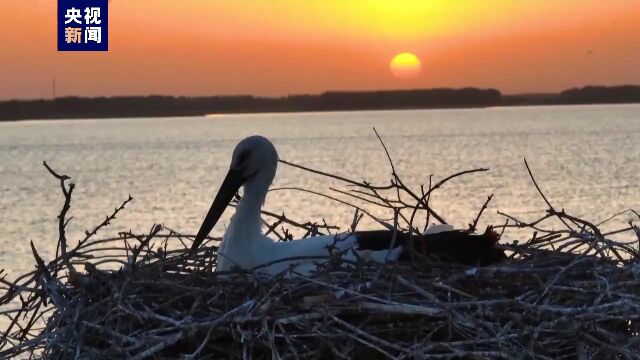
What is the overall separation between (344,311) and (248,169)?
1968 millimetres

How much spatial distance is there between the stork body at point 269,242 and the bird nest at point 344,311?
1.41 feet

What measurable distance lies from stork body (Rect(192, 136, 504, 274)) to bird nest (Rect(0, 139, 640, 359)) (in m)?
0.43

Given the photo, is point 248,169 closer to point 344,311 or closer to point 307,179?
point 344,311

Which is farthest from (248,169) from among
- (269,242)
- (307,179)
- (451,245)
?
(307,179)

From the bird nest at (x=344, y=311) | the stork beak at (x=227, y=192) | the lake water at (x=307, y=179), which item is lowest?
the lake water at (x=307, y=179)

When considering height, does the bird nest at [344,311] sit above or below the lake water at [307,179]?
above

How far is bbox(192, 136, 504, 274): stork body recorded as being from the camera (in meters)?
5.15

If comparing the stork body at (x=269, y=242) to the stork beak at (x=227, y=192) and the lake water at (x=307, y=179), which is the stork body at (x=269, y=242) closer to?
the stork beak at (x=227, y=192)

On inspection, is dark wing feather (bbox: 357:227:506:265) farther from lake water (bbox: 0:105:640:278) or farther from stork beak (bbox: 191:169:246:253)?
lake water (bbox: 0:105:640:278)

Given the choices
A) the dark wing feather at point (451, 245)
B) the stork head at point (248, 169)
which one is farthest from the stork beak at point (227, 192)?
the dark wing feather at point (451, 245)

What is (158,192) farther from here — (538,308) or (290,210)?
(538,308)

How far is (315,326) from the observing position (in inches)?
157

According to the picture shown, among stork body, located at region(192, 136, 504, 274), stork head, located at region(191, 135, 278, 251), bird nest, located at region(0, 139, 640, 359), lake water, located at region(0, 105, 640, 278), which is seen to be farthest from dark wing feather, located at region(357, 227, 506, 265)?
lake water, located at region(0, 105, 640, 278)

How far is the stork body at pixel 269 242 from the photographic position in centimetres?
515
